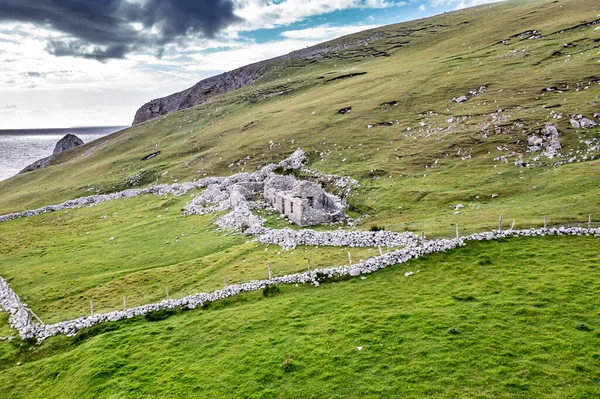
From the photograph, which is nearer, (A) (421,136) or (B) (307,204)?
(B) (307,204)

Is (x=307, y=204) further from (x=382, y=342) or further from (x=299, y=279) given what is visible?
(x=382, y=342)

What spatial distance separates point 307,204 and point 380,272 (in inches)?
725

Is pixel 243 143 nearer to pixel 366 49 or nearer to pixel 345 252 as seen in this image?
pixel 345 252

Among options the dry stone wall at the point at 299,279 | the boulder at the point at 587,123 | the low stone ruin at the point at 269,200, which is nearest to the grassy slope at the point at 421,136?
the boulder at the point at 587,123

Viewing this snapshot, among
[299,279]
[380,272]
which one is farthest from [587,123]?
[299,279]

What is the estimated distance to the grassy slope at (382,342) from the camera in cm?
1717

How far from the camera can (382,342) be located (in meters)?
20.2

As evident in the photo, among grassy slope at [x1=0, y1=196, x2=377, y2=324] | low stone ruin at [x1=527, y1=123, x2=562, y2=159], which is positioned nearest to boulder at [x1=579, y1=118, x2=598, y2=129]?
low stone ruin at [x1=527, y1=123, x2=562, y2=159]

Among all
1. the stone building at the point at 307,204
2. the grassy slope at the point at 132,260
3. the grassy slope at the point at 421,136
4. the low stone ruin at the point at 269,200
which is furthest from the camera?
the low stone ruin at the point at 269,200

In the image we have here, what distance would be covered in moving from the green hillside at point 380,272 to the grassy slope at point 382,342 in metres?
0.11

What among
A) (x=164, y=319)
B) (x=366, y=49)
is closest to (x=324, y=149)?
(x=164, y=319)

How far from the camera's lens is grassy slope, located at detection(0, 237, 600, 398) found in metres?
17.2

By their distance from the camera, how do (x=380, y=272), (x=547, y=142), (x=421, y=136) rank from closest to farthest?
(x=380, y=272), (x=547, y=142), (x=421, y=136)

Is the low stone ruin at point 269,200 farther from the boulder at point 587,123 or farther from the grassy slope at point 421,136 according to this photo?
the boulder at point 587,123
